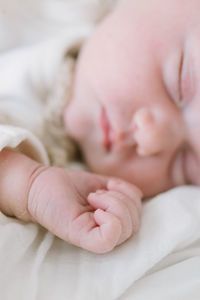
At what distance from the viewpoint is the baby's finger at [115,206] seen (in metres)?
0.63

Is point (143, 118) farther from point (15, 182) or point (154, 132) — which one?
point (15, 182)

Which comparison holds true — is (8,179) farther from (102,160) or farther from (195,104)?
(195,104)

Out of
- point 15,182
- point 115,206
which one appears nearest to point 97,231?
point 115,206

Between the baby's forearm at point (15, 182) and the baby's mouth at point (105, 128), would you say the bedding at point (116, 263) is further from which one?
the baby's mouth at point (105, 128)

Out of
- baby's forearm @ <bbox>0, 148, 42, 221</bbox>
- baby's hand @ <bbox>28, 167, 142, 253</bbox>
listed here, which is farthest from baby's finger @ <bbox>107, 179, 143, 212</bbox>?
baby's forearm @ <bbox>0, 148, 42, 221</bbox>

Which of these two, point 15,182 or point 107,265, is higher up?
point 15,182

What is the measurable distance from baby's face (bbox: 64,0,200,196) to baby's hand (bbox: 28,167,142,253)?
19cm

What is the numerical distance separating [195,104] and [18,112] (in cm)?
41

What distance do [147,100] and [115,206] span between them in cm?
32

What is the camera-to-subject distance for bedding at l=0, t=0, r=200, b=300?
0.62 metres

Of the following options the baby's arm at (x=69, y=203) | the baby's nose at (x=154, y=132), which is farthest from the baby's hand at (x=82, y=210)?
the baby's nose at (x=154, y=132)

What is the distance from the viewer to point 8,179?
0.68 m

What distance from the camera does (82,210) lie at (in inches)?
25.6

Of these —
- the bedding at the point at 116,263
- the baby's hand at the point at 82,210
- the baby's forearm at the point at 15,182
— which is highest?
the baby's forearm at the point at 15,182
